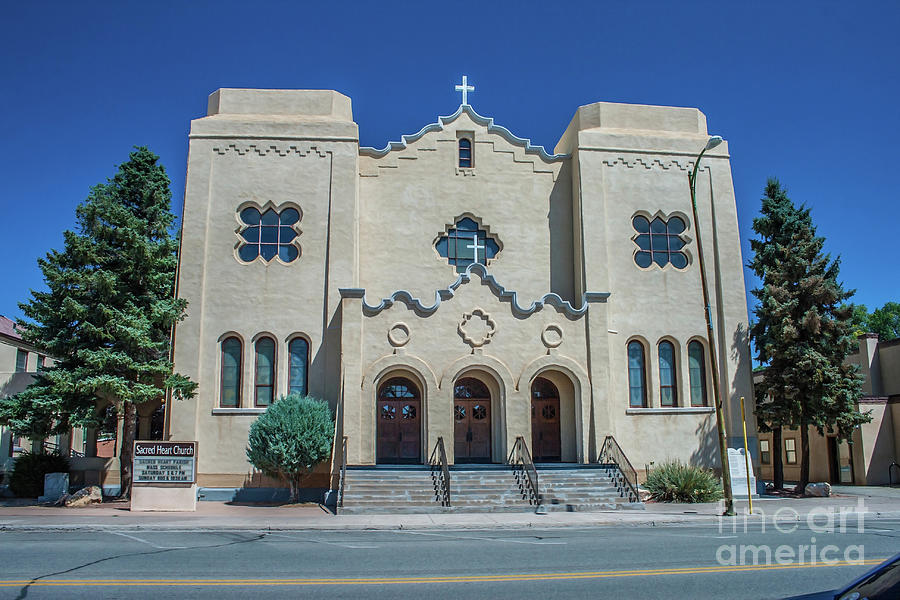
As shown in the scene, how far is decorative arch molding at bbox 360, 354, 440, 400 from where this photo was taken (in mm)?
22359

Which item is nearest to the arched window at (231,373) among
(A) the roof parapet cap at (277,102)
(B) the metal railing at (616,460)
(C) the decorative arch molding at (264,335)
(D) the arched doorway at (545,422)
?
(C) the decorative arch molding at (264,335)

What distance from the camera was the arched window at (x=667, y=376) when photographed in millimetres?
25141

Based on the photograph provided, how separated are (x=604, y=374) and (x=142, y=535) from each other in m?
14.7

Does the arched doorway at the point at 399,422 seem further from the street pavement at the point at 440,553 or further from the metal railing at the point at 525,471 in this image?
the street pavement at the point at 440,553

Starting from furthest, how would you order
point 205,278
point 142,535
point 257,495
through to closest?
point 205,278, point 257,495, point 142,535

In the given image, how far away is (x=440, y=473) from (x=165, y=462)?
25.5ft

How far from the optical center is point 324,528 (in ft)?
51.9

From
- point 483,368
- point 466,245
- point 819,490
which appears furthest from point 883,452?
point 466,245

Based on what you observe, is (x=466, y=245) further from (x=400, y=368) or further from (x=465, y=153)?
(x=400, y=368)

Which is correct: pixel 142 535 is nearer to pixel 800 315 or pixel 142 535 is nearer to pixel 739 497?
pixel 739 497

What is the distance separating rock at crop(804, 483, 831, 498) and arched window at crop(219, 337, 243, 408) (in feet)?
63.6

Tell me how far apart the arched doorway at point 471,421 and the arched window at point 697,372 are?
7494 mm

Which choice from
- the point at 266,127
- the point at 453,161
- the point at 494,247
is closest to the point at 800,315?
the point at 494,247

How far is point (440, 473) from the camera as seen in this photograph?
68.7 ft
